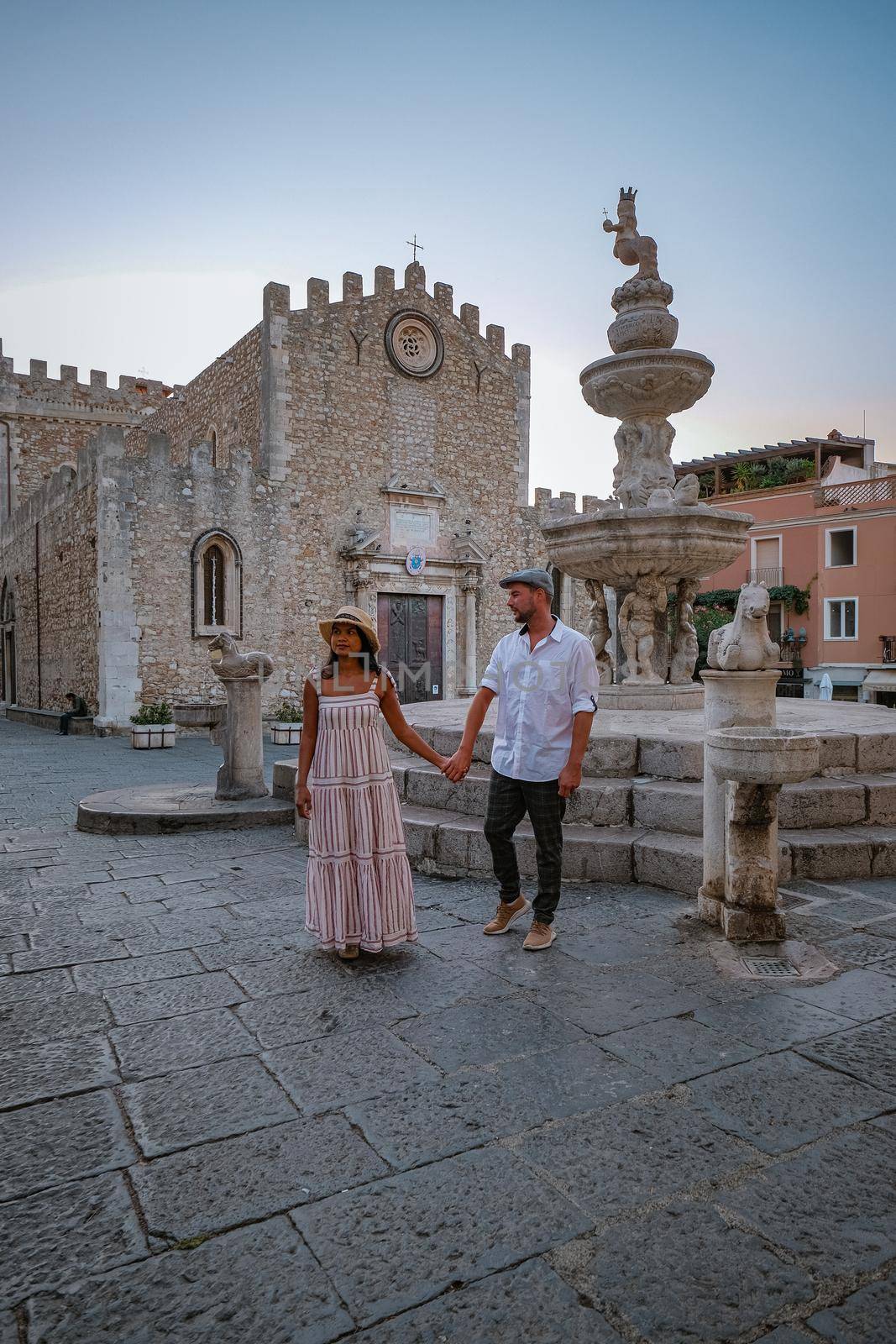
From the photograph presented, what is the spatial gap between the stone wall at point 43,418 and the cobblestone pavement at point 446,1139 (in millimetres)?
27231

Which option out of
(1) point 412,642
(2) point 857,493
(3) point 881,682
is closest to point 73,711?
(1) point 412,642

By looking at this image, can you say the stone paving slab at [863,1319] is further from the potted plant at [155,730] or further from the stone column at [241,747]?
the potted plant at [155,730]

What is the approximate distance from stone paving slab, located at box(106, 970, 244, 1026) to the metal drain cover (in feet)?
6.77

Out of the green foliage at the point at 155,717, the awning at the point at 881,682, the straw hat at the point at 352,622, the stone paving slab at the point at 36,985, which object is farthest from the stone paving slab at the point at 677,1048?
the awning at the point at 881,682

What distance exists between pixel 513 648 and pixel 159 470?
14.8 m

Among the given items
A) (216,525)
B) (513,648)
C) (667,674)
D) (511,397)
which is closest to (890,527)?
(511,397)

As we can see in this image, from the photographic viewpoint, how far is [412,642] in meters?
20.7

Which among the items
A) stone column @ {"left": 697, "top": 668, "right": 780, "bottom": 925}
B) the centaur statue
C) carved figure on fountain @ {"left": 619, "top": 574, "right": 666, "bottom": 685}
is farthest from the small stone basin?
the centaur statue

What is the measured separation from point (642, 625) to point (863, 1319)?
6.28 metres

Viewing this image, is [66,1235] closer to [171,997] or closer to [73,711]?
[171,997]

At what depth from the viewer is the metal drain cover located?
3508mm

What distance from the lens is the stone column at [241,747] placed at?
7.59 meters

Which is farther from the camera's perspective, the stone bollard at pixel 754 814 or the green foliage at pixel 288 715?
the green foliage at pixel 288 715

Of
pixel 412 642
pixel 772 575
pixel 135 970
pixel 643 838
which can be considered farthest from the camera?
pixel 772 575
